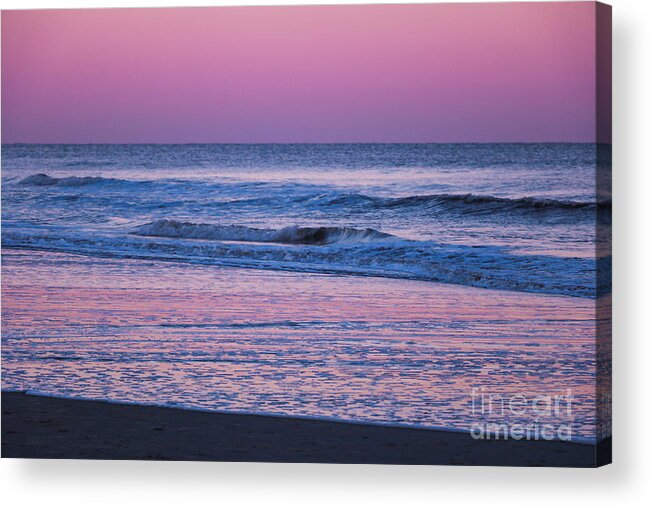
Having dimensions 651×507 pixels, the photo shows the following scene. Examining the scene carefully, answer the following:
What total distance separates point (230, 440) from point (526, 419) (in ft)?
4.37

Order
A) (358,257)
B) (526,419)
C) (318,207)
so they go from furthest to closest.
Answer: (358,257) < (318,207) < (526,419)

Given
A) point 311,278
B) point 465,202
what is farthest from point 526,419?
point 311,278

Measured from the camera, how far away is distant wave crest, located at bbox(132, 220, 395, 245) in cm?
686

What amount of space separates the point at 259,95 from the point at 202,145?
1.16ft

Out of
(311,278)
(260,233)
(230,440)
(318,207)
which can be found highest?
(318,207)

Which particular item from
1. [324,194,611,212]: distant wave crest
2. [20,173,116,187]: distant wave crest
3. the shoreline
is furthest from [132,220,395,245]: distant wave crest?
the shoreline

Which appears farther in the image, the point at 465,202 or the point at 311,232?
the point at 311,232

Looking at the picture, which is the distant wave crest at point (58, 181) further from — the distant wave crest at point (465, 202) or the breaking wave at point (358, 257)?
the distant wave crest at point (465, 202)

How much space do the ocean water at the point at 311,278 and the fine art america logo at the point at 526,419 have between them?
0.02 meters

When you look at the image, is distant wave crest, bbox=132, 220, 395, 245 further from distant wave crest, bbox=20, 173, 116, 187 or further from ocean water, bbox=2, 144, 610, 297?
distant wave crest, bbox=20, 173, 116, 187

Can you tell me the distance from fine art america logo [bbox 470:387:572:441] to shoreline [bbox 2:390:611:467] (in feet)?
0.12

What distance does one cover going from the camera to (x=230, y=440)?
673 centimetres

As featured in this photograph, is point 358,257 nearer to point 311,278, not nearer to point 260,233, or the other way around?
point 311,278

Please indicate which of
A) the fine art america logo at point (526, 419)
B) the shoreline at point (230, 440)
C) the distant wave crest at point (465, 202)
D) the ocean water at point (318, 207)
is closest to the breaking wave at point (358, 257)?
the ocean water at point (318, 207)
